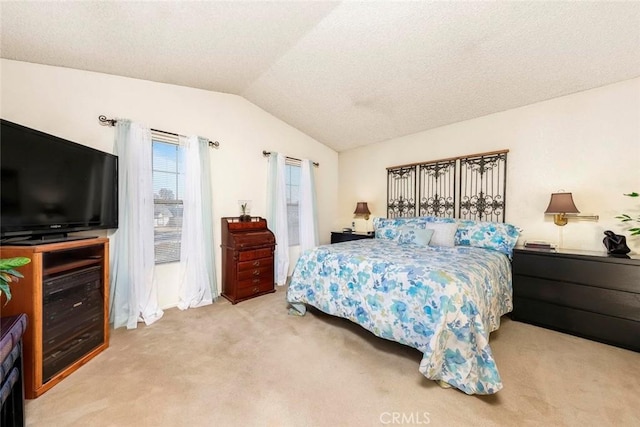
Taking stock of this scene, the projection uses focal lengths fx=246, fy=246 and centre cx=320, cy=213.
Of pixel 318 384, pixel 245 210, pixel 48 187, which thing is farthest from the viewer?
pixel 245 210

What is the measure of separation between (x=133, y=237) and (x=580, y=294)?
438 cm

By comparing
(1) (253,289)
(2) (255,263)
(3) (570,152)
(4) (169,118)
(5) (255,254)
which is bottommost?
(1) (253,289)

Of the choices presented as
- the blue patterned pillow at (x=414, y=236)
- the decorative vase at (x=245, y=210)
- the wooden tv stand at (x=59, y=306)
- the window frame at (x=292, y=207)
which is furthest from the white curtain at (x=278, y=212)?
the wooden tv stand at (x=59, y=306)

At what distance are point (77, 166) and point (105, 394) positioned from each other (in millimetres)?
1723

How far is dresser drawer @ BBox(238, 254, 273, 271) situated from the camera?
10.4 feet

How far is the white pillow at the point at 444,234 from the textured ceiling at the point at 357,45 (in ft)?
5.00

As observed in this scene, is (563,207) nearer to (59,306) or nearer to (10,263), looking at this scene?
(10,263)

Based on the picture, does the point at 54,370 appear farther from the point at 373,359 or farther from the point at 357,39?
the point at 357,39

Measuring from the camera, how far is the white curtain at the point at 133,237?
8.25ft

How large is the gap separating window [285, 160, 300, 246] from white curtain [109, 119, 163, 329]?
2.05 m

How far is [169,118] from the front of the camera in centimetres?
297

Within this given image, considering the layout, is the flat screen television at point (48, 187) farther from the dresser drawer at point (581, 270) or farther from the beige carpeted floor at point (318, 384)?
the dresser drawer at point (581, 270)

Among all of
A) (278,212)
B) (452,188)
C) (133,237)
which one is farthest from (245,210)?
(452,188)

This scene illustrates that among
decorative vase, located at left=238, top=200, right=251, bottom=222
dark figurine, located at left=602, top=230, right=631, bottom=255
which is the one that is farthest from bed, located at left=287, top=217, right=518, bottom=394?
decorative vase, located at left=238, top=200, right=251, bottom=222
